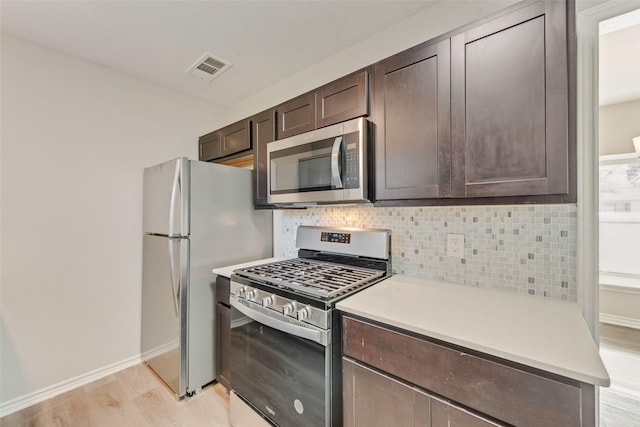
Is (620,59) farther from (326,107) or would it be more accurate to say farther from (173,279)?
(173,279)

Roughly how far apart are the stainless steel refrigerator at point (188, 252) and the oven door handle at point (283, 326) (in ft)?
1.66

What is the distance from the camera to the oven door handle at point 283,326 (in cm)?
116

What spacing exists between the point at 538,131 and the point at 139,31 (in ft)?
7.61

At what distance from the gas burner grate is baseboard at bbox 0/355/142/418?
1594mm

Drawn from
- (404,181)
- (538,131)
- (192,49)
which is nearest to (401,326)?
(404,181)

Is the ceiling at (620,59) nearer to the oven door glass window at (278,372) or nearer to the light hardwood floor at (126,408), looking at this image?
the oven door glass window at (278,372)

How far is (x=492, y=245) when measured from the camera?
1372 mm

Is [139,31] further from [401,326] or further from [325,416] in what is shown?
[325,416]

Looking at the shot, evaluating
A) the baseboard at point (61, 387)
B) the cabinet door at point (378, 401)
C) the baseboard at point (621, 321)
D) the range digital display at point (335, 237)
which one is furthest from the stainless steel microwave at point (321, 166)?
the baseboard at point (621, 321)

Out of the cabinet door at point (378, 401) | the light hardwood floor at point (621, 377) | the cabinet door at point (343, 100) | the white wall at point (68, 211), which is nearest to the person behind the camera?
the cabinet door at point (378, 401)

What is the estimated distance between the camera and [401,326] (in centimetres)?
97

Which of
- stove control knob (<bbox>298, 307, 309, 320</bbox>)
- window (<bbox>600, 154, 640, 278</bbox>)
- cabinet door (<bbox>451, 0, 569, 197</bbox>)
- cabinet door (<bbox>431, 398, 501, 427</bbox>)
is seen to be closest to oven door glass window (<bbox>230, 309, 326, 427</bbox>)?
stove control knob (<bbox>298, 307, 309, 320</bbox>)

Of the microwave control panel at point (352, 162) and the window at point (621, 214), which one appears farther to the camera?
the window at point (621, 214)

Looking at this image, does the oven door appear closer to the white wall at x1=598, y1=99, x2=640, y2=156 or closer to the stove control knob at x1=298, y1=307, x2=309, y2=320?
the stove control knob at x1=298, y1=307, x2=309, y2=320
